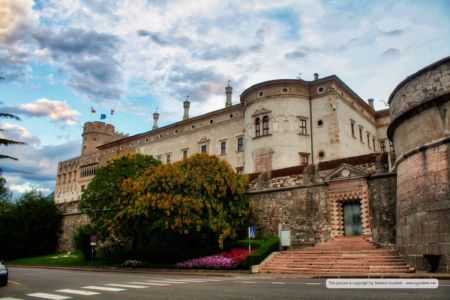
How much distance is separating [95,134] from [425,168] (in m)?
73.5

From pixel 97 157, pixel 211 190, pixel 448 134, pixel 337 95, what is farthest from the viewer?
pixel 97 157

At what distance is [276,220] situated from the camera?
1081 inches

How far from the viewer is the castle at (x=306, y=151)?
22641mm

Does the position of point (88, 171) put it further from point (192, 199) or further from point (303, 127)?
point (192, 199)

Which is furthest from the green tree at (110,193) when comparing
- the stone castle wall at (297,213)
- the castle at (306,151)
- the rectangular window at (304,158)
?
the rectangular window at (304,158)

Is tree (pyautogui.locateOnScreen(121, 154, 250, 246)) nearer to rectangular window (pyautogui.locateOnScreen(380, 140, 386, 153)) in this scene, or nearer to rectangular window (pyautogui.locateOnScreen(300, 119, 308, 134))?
rectangular window (pyautogui.locateOnScreen(300, 119, 308, 134))

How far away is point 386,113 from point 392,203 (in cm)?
2818

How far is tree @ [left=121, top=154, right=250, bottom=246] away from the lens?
79.9 feet

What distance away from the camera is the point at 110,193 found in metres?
30.6

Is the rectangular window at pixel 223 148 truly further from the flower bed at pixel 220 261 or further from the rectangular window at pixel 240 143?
the flower bed at pixel 220 261

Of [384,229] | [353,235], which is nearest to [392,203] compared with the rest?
[384,229]

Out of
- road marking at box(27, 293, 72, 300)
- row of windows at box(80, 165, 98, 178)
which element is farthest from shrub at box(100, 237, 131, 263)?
row of windows at box(80, 165, 98, 178)

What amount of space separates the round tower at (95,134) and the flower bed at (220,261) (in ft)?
200

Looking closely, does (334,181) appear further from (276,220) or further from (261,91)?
(261,91)
